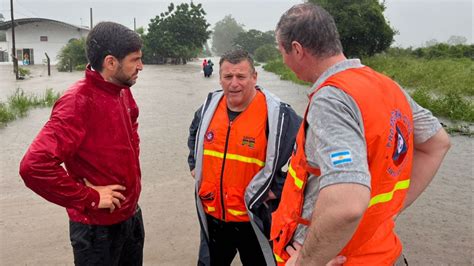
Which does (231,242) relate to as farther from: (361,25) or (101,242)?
(361,25)

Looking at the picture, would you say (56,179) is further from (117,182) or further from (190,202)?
(190,202)

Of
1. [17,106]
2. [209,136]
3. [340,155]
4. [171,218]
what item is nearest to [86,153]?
[209,136]

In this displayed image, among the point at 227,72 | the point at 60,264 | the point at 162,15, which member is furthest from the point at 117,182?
the point at 162,15

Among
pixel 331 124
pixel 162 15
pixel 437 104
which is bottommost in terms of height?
pixel 437 104

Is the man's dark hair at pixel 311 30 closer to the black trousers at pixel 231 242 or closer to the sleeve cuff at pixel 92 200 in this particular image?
the sleeve cuff at pixel 92 200

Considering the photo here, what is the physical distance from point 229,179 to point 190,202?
2793 mm

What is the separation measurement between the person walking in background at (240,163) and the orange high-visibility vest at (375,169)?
3.70 feet

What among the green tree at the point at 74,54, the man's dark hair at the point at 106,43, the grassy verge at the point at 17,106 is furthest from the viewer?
the green tree at the point at 74,54

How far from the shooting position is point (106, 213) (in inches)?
97.4

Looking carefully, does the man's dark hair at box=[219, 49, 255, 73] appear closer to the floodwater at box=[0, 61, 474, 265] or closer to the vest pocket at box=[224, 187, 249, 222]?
the vest pocket at box=[224, 187, 249, 222]

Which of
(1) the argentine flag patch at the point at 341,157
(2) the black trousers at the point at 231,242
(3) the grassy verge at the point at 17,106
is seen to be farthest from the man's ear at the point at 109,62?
(3) the grassy verge at the point at 17,106

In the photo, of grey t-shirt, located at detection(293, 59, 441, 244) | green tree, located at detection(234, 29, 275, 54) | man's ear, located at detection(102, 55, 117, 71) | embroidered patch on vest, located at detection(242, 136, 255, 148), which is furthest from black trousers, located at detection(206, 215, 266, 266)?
green tree, located at detection(234, 29, 275, 54)

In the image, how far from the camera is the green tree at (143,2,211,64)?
5078 centimetres

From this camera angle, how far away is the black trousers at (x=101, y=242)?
7.99ft
